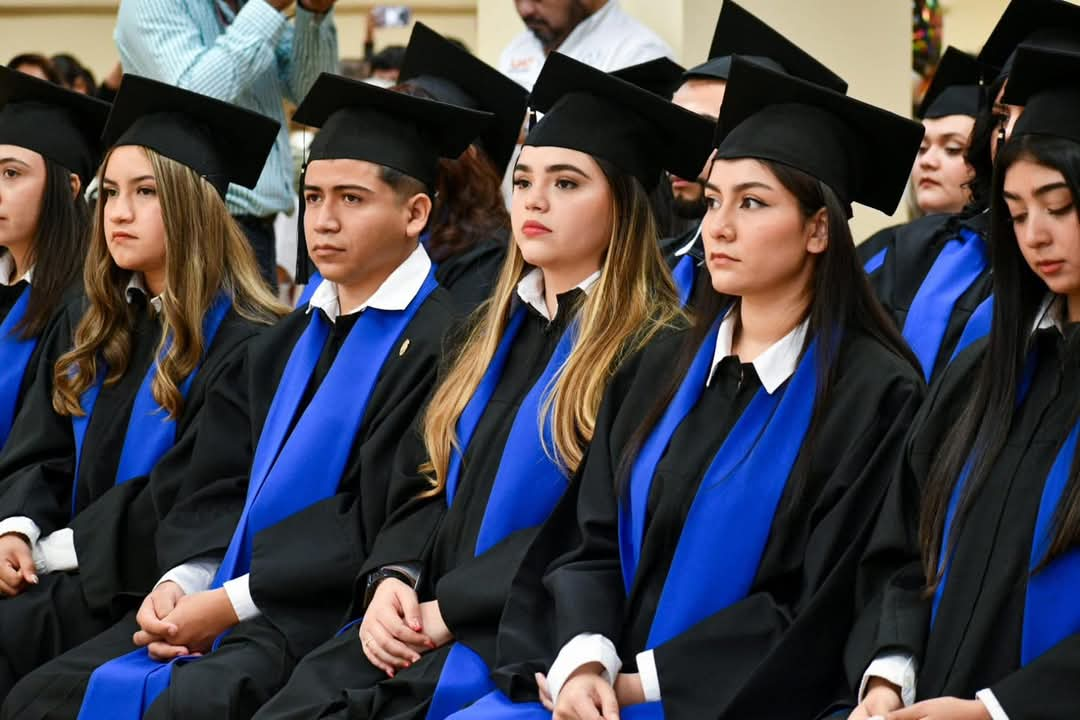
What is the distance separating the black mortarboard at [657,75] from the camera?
5.26 m

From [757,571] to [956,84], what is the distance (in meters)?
2.93

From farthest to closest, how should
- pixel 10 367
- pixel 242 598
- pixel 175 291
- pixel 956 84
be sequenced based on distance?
pixel 956 84
pixel 10 367
pixel 175 291
pixel 242 598

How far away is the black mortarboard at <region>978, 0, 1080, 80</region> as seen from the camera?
416cm

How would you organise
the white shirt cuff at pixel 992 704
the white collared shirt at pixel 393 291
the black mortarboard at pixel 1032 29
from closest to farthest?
the white shirt cuff at pixel 992 704
the black mortarboard at pixel 1032 29
the white collared shirt at pixel 393 291

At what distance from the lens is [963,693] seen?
299cm

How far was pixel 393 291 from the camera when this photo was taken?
450 cm

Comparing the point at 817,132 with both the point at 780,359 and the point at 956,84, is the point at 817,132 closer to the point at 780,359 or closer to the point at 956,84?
the point at 780,359

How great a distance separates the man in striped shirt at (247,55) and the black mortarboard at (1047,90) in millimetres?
3379

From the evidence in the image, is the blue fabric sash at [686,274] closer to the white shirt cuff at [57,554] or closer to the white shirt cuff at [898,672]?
the white shirt cuff at [898,672]

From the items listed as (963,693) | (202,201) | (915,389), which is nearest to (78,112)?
(202,201)

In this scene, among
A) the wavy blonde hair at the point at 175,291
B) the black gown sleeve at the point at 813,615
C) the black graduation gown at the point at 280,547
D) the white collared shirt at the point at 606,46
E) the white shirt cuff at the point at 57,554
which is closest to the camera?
the black gown sleeve at the point at 813,615

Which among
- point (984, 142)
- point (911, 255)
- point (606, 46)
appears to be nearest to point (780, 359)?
point (984, 142)

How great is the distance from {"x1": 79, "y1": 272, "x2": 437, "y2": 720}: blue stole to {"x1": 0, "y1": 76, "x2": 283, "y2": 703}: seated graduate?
27 centimetres

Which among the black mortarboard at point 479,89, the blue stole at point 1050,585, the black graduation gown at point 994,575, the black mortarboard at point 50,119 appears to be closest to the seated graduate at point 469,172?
the black mortarboard at point 479,89
